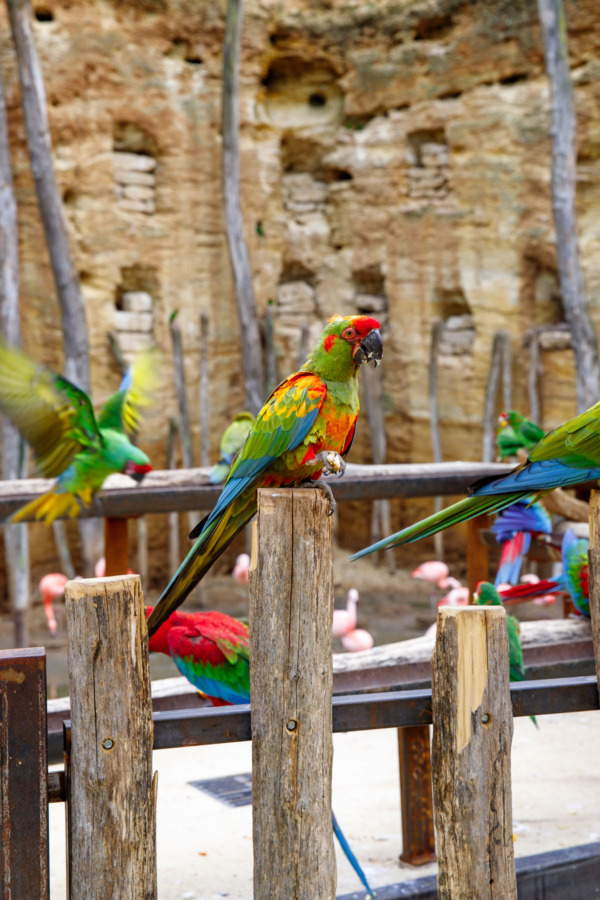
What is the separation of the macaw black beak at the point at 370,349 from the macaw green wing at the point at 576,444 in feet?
1.52

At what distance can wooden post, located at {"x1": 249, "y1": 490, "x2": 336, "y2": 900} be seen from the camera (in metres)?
1.67

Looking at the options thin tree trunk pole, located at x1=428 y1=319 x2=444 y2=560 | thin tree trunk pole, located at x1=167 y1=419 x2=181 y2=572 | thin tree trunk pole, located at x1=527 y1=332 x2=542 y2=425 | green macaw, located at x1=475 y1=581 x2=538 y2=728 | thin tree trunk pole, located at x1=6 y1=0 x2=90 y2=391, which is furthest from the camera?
thin tree trunk pole, located at x1=428 y1=319 x2=444 y2=560

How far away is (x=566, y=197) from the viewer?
693 centimetres

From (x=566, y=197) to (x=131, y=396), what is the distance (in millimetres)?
4447

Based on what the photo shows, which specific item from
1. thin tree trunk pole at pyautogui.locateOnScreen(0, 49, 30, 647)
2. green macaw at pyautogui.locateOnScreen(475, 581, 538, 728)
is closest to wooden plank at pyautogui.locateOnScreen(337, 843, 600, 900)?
green macaw at pyautogui.locateOnScreen(475, 581, 538, 728)

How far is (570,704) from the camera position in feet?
6.13

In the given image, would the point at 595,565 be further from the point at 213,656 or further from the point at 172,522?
the point at 172,522

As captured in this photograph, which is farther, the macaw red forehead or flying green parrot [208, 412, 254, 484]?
flying green parrot [208, 412, 254, 484]

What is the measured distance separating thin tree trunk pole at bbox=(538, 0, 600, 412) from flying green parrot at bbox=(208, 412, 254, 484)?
156 inches

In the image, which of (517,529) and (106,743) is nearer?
(106,743)

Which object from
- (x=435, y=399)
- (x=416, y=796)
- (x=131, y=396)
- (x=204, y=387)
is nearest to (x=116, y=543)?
(x=131, y=396)

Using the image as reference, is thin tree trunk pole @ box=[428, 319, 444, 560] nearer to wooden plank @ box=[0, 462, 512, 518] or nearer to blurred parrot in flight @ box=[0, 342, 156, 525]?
wooden plank @ box=[0, 462, 512, 518]

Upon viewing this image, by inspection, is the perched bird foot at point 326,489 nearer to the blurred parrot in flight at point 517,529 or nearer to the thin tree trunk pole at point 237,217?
the blurred parrot in flight at point 517,529

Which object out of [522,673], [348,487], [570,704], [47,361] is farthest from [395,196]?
[570,704]
